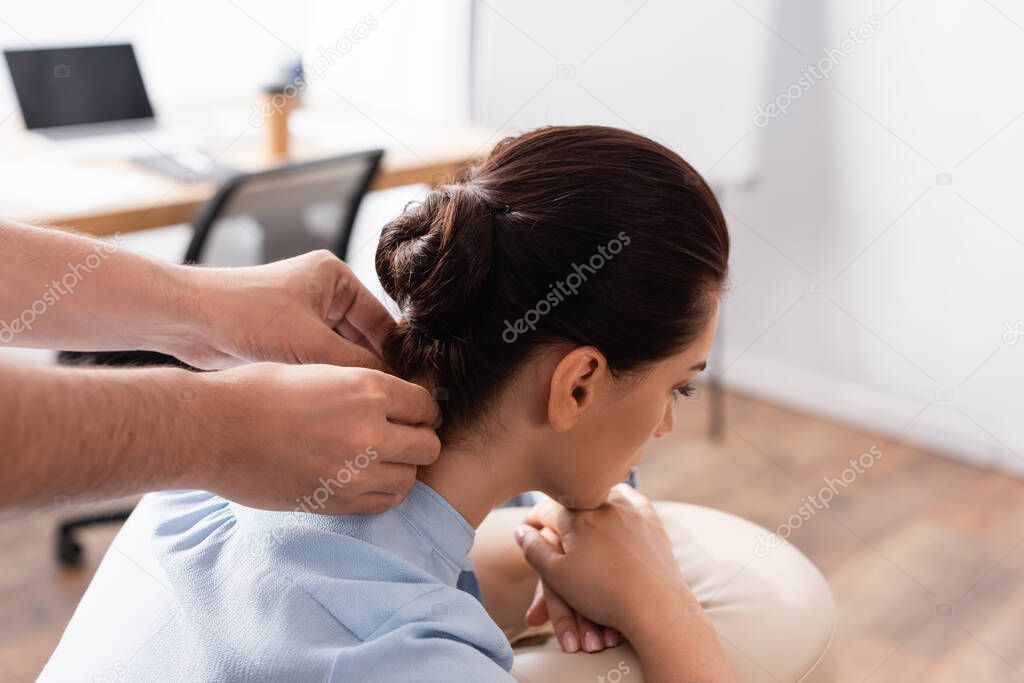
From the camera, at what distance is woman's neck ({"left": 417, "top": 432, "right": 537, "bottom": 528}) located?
107 cm

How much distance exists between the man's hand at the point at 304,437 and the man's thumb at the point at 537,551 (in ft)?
0.89

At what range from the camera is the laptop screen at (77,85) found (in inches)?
99.3

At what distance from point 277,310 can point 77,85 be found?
5.94 feet

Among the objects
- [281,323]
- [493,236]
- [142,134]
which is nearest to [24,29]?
[142,134]

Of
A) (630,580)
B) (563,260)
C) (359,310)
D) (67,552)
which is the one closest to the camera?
(563,260)

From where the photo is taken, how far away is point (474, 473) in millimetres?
1076

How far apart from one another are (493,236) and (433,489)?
0.27 meters

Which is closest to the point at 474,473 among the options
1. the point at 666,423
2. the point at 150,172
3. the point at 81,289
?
the point at 666,423

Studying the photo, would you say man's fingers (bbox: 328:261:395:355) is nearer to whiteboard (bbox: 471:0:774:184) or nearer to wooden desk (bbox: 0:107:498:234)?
wooden desk (bbox: 0:107:498:234)

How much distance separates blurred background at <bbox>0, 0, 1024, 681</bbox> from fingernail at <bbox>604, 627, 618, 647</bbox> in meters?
1.11

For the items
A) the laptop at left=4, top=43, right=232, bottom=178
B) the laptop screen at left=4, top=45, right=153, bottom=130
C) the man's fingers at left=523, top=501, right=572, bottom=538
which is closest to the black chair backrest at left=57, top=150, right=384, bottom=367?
the laptop at left=4, top=43, right=232, bottom=178

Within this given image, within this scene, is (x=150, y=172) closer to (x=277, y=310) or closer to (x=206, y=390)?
(x=277, y=310)

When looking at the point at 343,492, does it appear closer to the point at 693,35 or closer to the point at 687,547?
the point at 687,547

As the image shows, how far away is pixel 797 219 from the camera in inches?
118
